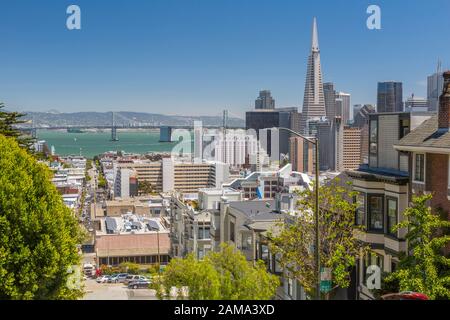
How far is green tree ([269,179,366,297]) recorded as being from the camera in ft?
51.8

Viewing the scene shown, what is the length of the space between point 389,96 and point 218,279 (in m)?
96.4

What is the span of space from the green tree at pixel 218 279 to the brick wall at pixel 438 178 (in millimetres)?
6540

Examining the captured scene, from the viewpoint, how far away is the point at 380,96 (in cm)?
10325

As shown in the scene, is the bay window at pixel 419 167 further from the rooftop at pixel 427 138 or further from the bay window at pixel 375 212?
the bay window at pixel 375 212

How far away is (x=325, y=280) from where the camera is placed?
640 inches

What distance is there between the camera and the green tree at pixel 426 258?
12656mm

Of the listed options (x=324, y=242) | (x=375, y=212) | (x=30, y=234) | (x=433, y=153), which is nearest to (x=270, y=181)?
(x=375, y=212)

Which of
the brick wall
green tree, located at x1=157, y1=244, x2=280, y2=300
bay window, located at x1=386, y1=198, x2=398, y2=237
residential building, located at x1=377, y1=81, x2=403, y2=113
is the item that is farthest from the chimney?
residential building, located at x1=377, y1=81, x2=403, y2=113

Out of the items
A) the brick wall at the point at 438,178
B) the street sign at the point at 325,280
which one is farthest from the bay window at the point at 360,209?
the brick wall at the point at 438,178

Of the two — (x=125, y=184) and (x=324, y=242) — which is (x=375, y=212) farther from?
(x=125, y=184)

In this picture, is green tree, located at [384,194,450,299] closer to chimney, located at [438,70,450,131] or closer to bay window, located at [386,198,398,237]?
bay window, located at [386,198,398,237]
